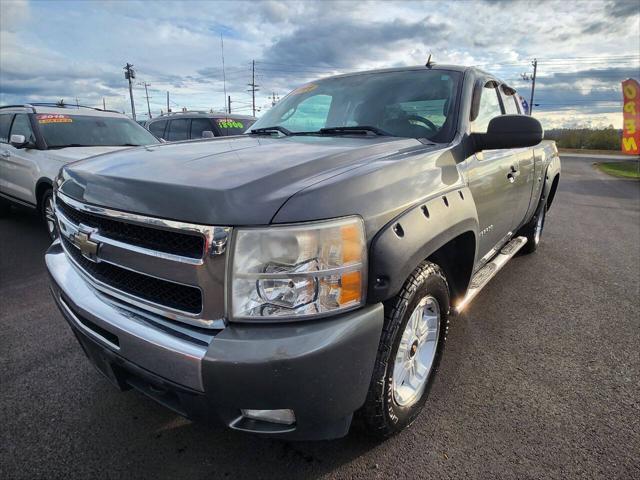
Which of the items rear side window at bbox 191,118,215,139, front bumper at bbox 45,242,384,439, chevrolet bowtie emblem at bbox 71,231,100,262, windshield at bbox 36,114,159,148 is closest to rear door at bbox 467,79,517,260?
front bumper at bbox 45,242,384,439

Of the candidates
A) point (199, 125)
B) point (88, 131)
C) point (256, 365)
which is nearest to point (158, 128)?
point (199, 125)

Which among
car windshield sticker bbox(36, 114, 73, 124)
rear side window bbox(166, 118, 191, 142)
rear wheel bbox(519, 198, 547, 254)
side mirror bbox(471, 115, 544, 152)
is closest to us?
side mirror bbox(471, 115, 544, 152)

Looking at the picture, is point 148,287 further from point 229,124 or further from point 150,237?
point 229,124

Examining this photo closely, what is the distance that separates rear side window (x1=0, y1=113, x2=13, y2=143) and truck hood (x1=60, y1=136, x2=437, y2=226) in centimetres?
569

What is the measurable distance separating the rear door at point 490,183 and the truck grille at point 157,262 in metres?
1.61

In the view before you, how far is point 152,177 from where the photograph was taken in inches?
66.1

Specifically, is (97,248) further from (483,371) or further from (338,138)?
(483,371)

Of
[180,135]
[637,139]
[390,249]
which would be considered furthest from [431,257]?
[637,139]

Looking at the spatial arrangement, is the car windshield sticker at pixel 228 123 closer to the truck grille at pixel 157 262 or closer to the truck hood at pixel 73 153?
the truck hood at pixel 73 153

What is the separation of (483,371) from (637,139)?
20.7 metres

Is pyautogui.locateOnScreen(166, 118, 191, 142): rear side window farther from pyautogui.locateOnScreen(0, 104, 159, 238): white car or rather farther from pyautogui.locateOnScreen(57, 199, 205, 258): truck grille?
pyautogui.locateOnScreen(57, 199, 205, 258): truck grille

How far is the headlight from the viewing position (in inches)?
56.2

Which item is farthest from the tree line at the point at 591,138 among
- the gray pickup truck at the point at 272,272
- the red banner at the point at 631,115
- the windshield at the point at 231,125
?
the gray pickup truck at the point at 272,272

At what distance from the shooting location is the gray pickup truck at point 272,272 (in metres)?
1.43
